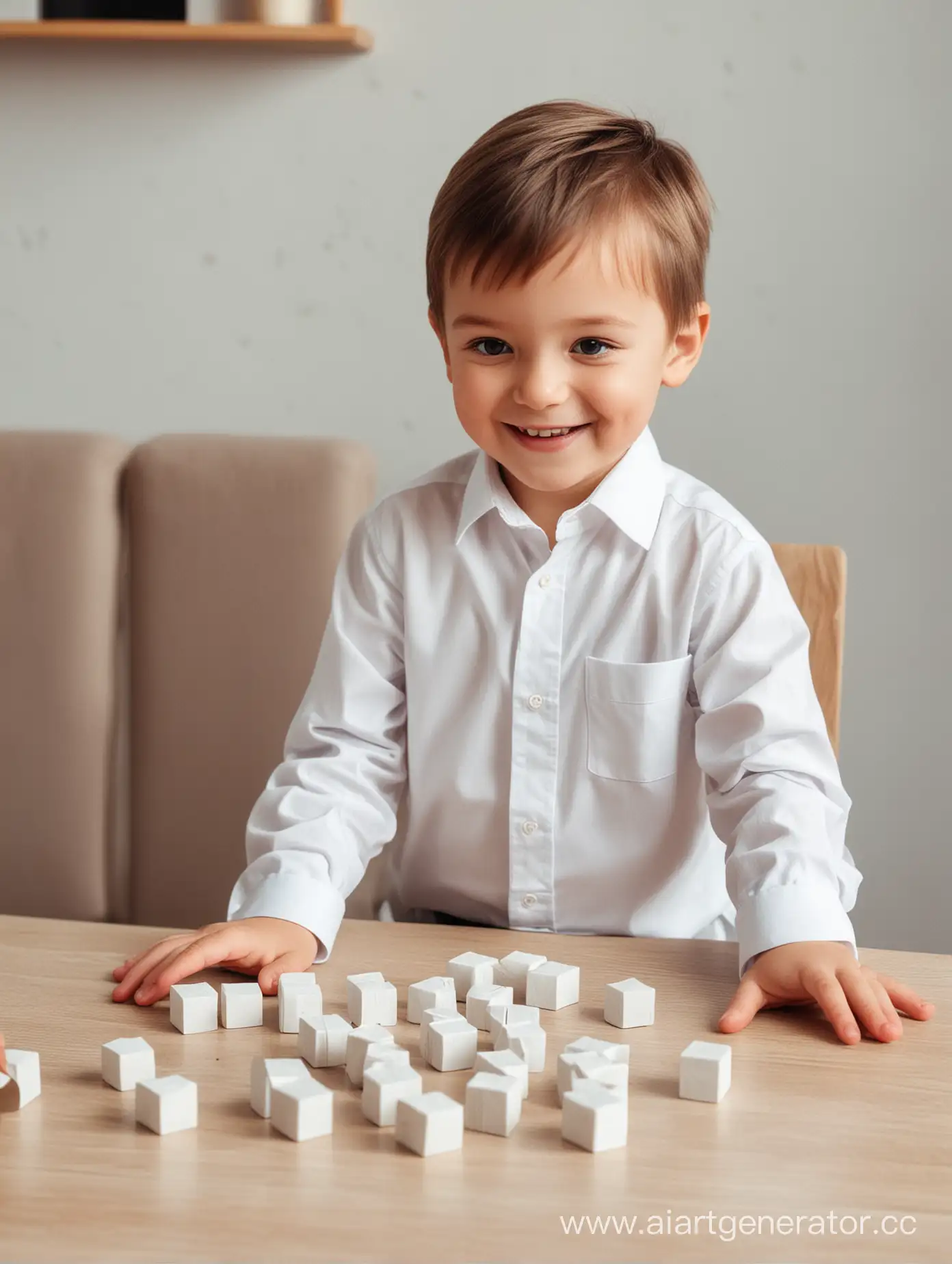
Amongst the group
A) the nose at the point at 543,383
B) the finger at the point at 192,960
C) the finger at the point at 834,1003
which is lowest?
the finger at the point at 192,960

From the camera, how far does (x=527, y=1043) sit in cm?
78

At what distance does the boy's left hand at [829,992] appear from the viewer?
2.76 feet

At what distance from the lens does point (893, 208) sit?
5.32 ft

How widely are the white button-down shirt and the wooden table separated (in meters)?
0.24

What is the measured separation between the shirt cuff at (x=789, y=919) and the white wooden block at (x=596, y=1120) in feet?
0.83

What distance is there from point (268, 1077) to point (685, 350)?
0.71 m

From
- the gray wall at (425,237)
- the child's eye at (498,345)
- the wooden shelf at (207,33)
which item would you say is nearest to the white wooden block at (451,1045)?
the child's eye at (498,345)

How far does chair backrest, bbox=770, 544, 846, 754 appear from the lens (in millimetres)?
1345

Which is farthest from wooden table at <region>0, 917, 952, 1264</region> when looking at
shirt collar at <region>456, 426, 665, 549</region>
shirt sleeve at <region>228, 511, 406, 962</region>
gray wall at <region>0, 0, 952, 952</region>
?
gray wall at <region>0, 0, 952, 952</region>

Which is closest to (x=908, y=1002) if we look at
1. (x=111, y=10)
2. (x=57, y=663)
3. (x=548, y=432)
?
(x=548, y=432)

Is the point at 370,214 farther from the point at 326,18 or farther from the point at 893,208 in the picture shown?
the point at 893,208

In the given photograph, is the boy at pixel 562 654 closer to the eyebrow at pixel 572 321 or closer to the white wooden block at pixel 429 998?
the eyebrow at pixel 572 321

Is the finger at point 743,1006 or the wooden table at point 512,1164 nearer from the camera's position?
the wooden table at point 512,1164

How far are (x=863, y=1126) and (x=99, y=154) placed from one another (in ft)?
4.95
